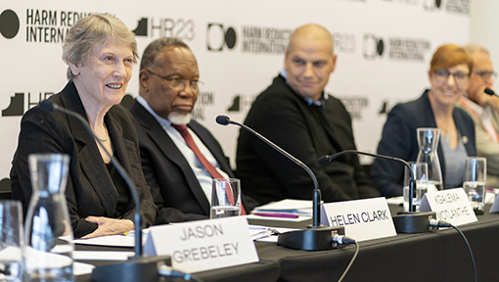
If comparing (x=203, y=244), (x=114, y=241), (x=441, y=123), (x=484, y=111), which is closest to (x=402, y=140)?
(x=441, y=123)

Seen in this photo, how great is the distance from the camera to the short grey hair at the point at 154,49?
3.46 metres

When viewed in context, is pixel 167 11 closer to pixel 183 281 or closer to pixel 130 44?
pixel 130 44

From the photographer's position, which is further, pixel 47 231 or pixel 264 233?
pixel 264 233

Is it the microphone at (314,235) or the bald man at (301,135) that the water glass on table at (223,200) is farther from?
the bald man at (301,135)

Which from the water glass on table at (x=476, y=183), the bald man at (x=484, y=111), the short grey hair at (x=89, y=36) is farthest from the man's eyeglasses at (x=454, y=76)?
the short grey hair at (x=89, y=36)

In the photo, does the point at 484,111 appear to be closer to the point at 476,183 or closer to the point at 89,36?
the point at 476,183

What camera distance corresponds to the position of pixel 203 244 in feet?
5.91

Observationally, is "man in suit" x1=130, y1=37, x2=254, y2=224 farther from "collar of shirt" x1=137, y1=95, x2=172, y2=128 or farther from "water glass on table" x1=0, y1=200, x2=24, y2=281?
"water glass on table" x1=0, y1=200, x2=24, y2=281

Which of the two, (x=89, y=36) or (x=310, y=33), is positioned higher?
(x=310, y=33)

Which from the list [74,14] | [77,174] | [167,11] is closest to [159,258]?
[77,174]

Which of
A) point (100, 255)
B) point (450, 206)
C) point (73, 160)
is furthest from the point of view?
point (450, 206)

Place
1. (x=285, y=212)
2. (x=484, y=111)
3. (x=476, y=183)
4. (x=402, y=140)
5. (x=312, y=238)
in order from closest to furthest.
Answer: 1. (x=312, y=238)
2. (x=285, y=212)
3. (x=476, y=183)
4. (x=402, y=140)
5. (x=484, y=111)

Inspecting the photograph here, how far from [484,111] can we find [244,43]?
1677 millimetres

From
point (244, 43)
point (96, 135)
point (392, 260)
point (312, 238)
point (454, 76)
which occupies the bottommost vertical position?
point (392, 260)
